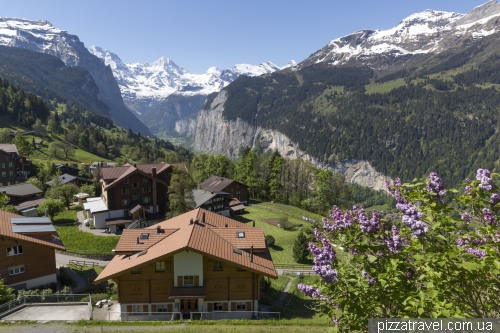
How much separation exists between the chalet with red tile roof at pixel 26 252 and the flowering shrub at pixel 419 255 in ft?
119

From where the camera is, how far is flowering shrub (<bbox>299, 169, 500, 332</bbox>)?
741 centimetres

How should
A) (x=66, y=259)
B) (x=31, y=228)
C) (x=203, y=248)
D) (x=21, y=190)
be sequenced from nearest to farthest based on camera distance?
(x=203, y=248), (x=31, y=228), (x=66, y=259), (x=21, y=190)

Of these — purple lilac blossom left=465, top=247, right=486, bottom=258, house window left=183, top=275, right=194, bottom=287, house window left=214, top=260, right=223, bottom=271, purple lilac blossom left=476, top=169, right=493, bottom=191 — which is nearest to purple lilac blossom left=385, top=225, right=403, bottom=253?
purple lilac blossom left=465, top=247, right=486, bottom=258

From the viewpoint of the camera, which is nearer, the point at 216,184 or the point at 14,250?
the point at 14,250

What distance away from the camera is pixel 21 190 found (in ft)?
234

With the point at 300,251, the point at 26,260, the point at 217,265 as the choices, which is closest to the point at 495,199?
the point at 217,265

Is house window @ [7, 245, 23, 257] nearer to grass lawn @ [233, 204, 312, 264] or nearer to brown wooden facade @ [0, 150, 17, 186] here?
grass lawn @ [233, 204, 312, 264]

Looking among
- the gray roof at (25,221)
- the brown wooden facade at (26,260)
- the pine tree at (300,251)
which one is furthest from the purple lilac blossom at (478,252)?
the pine tree at (300,251)

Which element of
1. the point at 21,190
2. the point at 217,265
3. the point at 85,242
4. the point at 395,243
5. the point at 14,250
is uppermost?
the point at 21,190

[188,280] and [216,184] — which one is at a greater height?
[216,184]

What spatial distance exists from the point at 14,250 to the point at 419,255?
40010 mm

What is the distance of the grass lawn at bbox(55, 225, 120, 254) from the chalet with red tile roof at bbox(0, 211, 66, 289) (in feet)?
40.9

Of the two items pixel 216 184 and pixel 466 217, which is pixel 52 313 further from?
pixel 216 184

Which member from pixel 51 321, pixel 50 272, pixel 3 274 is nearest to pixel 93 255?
pixel 50 272
